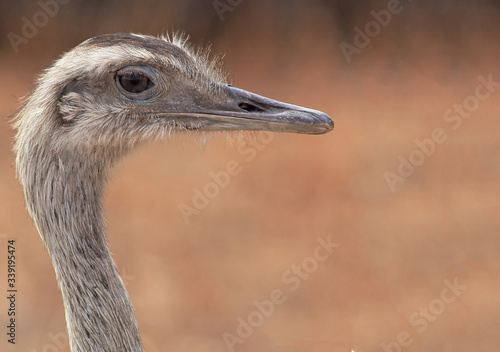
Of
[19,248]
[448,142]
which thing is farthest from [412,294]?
[19,248]

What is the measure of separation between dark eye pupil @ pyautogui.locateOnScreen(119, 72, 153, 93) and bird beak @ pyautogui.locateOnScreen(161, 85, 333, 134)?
140mm

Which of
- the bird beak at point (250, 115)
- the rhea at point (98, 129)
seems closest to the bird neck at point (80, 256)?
the rhea at point (98, 129)

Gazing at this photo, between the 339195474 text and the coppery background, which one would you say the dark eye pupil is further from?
the 339195474 text

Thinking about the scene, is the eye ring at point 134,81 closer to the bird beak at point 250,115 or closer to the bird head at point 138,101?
the bird head at point 138,101

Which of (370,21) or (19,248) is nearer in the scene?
(19,248)

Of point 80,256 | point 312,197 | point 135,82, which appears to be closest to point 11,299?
point 312,197

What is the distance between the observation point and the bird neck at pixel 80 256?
1959 millimetres

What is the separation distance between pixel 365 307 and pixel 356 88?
3.16 m

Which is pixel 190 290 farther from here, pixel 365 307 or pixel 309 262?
pixel 365 307

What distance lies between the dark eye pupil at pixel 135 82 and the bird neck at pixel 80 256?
0.27 meters

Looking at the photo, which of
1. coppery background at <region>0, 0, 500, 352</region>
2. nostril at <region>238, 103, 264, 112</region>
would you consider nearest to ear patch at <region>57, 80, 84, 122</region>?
nostril at <region>238, 103, 264, 112</region>

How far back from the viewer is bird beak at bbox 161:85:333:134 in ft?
6.80

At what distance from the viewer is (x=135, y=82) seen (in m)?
2.09

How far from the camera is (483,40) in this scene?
25.7 feet
